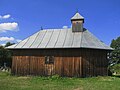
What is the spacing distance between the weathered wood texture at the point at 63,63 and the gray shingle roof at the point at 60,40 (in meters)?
0.61

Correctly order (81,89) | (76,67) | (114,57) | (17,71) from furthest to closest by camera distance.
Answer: (114,57) < (17,71) < (76,67) < (81,89)

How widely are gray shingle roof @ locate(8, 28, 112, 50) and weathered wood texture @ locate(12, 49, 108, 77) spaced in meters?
0.61

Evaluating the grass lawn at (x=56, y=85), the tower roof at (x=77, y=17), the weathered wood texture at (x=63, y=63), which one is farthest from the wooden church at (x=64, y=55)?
the grass lawn at (x=56, y=85)

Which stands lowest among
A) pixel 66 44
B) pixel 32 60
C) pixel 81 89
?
pixel 81 89

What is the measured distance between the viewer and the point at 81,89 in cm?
1731

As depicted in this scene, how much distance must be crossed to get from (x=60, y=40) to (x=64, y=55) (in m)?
2.35

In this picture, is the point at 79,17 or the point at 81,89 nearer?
the point at 81,89

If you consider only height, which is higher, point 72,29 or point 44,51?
point 72,29

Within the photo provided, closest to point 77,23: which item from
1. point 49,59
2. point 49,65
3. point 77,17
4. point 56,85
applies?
point 77,17

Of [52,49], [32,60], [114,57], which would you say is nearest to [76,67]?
[52,49]

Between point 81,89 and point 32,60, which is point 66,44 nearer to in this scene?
point 32,60

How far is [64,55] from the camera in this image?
26219 mm

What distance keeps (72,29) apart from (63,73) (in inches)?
243

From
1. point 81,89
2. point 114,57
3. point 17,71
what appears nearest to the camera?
point 81,89
